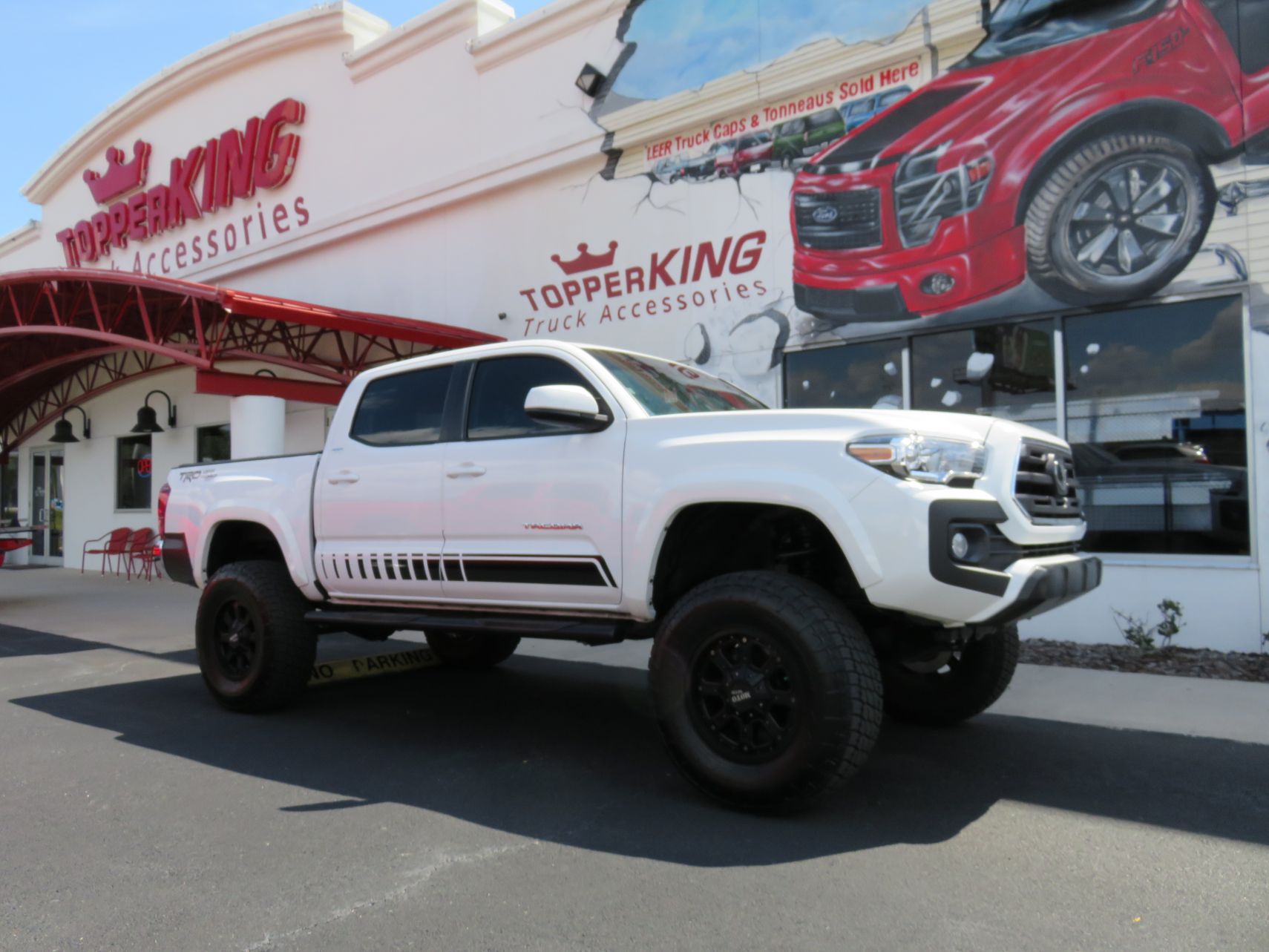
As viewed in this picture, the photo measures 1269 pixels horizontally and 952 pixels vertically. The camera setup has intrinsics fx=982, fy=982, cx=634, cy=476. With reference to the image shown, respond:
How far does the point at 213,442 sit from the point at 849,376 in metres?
12.2

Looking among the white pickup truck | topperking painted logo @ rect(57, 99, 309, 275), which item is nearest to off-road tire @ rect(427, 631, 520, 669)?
the white pickup truck

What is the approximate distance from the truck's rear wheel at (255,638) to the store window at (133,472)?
1383 centimetres

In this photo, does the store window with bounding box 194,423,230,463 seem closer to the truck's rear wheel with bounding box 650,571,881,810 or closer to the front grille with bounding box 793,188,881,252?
the front grille with bounding box 793,188,881,252

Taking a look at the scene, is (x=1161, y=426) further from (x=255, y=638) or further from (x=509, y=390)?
(x=255, y=638)

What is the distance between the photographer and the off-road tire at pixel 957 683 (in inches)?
202

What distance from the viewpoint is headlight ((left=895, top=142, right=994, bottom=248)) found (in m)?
8.94

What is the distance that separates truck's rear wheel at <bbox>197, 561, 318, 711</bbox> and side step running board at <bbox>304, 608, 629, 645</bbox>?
154 millimetres

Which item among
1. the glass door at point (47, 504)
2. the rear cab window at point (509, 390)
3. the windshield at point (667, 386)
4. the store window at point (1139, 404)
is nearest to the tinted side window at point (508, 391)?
the rear cab window at point (509, 390)

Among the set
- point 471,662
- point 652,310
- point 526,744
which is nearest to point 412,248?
point 652,310

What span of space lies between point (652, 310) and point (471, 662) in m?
5.26

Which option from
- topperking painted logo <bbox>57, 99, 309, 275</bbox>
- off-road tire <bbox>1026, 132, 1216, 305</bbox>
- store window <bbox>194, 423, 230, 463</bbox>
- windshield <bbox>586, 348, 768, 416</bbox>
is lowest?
windshield <bbox>586, 348, 768, 416</bbox>

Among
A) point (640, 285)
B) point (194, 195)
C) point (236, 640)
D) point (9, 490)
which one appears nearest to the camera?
point (236, 640)

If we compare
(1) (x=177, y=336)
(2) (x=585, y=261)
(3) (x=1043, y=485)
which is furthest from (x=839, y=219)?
(1) (x=177, y=336)

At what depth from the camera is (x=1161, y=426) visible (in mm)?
7902
